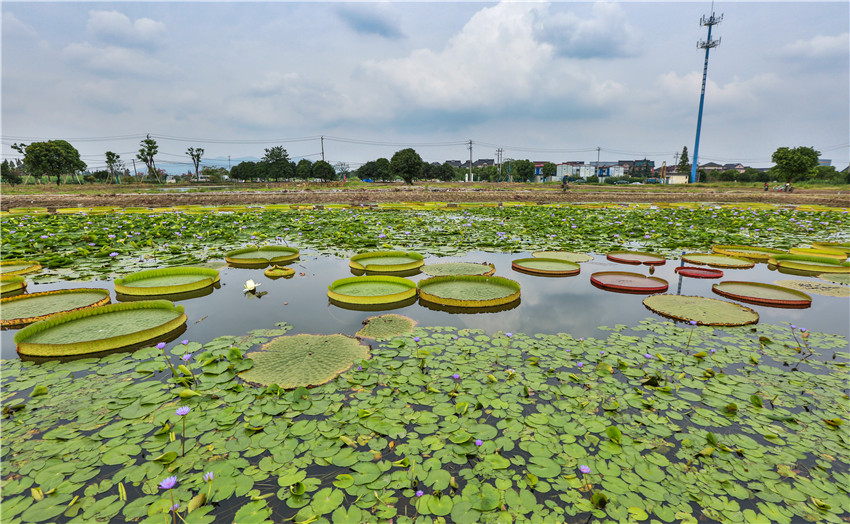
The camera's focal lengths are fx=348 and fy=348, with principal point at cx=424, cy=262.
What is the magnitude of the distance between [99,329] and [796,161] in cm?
6768

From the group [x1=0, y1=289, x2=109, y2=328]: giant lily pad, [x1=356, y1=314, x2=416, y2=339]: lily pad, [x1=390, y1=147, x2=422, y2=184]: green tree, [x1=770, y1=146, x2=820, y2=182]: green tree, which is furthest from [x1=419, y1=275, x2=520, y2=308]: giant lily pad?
[x1=770, y1=146, x2=820, y2=182]: green tree

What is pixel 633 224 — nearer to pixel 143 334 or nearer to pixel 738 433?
pixel 738 433

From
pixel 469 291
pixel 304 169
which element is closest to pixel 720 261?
A: pixel 469 291

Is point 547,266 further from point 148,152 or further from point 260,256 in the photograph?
point 148,152

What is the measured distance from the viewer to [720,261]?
7938mm

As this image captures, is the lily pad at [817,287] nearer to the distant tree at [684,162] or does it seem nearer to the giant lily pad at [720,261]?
the giant lily pad at [720,261]

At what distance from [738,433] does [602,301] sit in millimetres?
3151

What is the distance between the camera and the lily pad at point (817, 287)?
584 cm

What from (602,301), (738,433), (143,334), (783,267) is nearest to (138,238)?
(143,334)

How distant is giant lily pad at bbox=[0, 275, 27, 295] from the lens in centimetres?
538

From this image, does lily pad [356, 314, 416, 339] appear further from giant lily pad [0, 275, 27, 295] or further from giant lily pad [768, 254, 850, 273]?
giant lily pad [768, 254, 850, 273]

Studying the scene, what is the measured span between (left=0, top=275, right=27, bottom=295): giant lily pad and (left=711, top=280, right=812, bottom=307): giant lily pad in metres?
11.5

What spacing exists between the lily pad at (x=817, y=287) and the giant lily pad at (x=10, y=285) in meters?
13.0

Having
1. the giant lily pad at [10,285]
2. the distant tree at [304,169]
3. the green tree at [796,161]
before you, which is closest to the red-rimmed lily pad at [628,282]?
the giant lily pad at [10,285]
